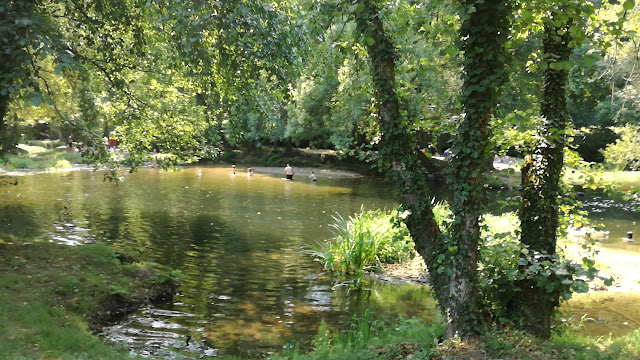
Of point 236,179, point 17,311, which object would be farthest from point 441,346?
point 236,179

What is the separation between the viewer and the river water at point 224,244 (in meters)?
8.81

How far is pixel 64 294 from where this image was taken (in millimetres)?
8219

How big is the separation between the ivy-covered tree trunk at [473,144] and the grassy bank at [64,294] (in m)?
4.42

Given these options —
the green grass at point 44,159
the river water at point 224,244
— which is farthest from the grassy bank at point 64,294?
the green grass at point 44,159

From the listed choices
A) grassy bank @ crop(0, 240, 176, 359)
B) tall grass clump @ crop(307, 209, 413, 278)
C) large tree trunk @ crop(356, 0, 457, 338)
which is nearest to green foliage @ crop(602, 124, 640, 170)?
tall grass clump @ crop(307, 209, 413, 278)

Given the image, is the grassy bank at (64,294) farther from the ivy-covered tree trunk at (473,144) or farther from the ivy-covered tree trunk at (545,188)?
the ivy-covered tree trunk at (545,188)

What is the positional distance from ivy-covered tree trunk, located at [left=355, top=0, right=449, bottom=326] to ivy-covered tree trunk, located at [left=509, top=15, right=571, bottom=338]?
1.07m

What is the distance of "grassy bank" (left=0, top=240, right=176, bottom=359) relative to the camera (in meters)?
6.41

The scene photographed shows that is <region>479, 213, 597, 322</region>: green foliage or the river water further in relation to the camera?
the river water

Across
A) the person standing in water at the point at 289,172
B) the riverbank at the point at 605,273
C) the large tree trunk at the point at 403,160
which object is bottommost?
the riverbank at the point at 605,273

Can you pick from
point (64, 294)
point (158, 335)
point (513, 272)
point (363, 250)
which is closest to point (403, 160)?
point (513, 272)

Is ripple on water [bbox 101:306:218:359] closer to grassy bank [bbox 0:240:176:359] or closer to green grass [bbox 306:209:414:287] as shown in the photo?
grassy bank [bbox 0:240:176:359]

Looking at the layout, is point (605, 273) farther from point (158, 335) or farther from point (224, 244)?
point (224, 244)

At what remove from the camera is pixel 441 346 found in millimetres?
5363
